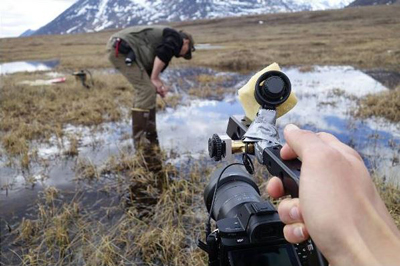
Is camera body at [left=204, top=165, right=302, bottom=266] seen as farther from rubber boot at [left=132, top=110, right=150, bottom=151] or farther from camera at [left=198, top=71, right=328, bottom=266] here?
rubber boot at [left=132, top=110, right=150, bottom=151]

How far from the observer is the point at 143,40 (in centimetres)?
577

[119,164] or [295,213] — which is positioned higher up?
[295,213]

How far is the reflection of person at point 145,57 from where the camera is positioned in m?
5.59

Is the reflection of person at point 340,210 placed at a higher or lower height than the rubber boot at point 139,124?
higher

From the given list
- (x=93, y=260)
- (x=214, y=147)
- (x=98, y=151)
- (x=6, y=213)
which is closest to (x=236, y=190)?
(x=214, y=147)

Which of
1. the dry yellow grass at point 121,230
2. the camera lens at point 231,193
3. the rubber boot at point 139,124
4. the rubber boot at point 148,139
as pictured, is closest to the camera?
the camera lens at point 231,193

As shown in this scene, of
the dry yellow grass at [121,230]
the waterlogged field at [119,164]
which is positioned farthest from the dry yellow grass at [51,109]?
the dry yellow grass at [121,230]

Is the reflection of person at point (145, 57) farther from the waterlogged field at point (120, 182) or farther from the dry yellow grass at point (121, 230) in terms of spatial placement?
the dry yellow grass at point (121, 230)

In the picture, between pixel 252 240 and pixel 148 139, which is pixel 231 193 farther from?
pixel 148 139

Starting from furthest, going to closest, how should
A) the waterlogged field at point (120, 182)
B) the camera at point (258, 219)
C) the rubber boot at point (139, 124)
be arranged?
1. the rubber boot at point (139, 124)
2. the waterlogged field at point (120, 182)
3. the camera at point (258, 219)

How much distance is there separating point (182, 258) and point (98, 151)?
309 cm

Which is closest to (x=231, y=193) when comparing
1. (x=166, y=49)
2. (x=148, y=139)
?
(x=166, y=49)

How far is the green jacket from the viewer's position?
572cm

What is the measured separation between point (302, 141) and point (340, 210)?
21 centimetres
